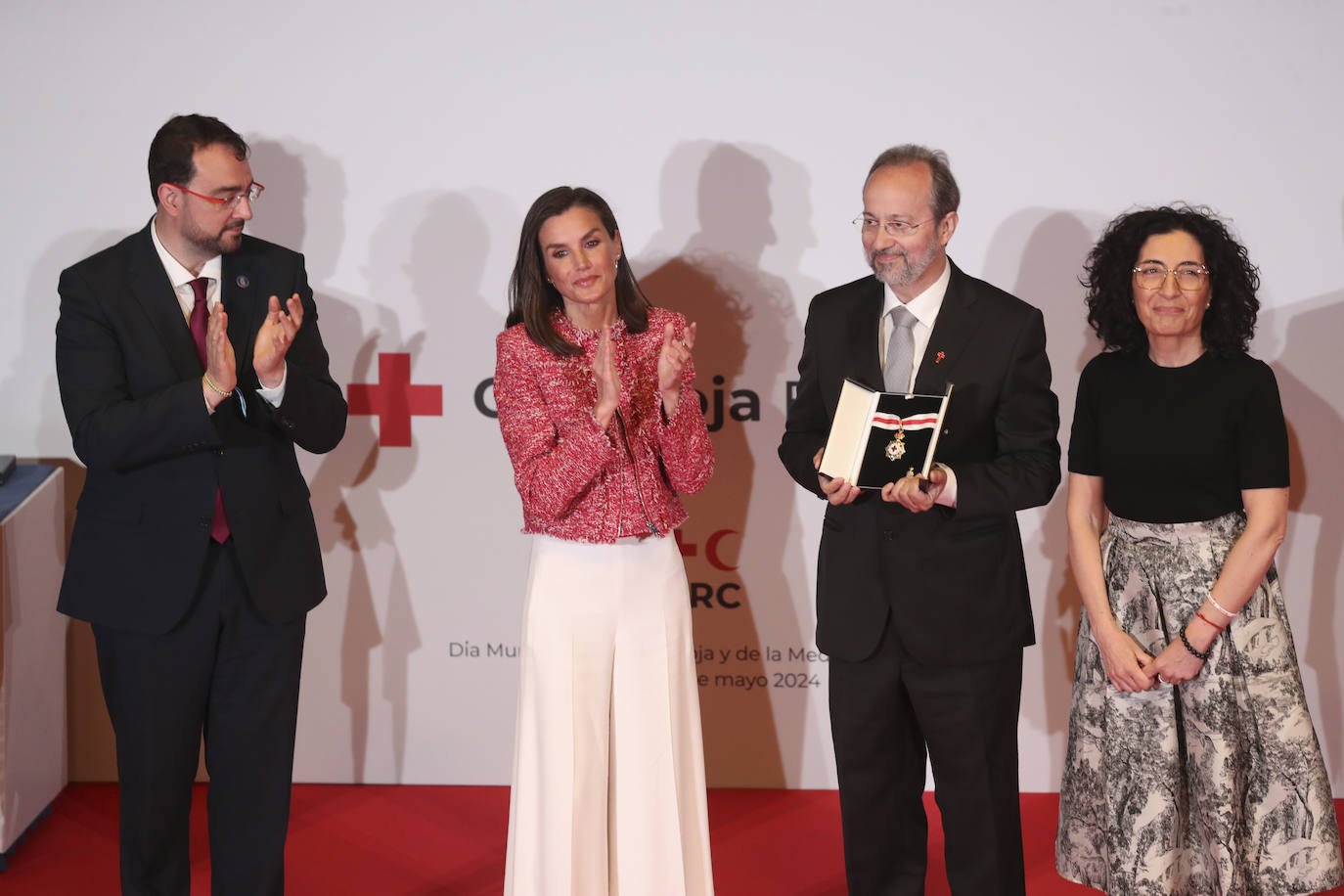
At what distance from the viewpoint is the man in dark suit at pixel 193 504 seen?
2701 mm

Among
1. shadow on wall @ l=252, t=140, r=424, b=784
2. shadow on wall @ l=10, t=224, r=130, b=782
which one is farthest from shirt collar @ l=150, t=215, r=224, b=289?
shadow on wall @ l=10, t=224, r=130, b=782

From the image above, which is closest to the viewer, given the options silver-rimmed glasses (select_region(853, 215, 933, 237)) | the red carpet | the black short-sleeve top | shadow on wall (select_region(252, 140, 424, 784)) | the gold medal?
the gold medal

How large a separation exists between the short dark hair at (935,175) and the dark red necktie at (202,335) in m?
1.59

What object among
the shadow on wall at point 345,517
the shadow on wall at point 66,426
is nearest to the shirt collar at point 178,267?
the shadow on wall at point 345,517

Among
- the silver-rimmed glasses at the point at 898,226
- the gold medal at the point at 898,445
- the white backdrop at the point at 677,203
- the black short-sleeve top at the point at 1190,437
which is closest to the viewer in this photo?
the gold medal at the point at 898,445

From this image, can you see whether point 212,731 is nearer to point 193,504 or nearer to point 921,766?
point 193,504

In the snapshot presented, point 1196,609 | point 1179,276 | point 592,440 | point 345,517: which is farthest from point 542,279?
point 1196,609

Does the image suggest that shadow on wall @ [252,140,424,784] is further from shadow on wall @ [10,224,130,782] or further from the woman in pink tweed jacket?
the woman in pink tweed jacket

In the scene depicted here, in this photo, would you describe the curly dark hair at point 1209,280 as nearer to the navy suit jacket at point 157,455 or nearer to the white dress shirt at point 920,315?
the white dress shirt at point 920,315

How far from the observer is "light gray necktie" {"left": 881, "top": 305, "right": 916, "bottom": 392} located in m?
2.75

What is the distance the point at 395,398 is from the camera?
13.4 ft

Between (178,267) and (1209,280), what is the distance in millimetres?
2442

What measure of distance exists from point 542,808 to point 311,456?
180cm

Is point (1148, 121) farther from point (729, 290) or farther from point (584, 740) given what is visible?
point (584, 740)
